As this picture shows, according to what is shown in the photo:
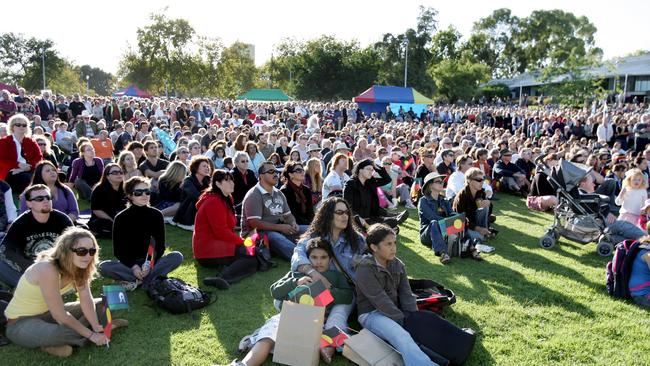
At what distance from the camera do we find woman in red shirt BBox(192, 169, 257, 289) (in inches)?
236

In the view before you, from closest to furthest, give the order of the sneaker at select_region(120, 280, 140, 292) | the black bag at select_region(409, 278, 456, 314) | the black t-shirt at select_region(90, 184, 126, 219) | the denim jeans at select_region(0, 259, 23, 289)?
the black bag at select_region(409, 278, 456, 314) < the denim jeans at select_region(0, 259, 23, 289) < the sneaker at select_region(120, 280, 140, 292) < the black t-shirt at select_region(90, 184, 126, 219)

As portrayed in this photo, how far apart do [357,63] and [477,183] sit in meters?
45.4

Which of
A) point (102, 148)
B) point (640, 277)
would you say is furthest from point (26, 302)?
point (102, 148)

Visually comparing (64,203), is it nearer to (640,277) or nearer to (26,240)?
(26,240)

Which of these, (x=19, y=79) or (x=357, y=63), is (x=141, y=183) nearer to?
(x=357, y=63)

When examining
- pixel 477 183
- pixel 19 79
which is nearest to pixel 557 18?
pixel 19 79

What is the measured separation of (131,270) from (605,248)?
652cm

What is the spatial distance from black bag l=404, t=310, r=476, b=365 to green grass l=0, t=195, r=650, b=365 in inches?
10.7

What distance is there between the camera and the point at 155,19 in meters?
53.4

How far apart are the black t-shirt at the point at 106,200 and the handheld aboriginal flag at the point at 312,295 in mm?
4280

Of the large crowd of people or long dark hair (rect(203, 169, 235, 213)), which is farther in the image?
long dark hair (rect(203, 169, 235, 213))

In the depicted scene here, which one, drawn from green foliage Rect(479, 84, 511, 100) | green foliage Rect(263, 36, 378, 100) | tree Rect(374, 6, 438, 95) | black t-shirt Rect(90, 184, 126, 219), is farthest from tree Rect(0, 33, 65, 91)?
black t-shirt Rect(90, 184, 126, 219)

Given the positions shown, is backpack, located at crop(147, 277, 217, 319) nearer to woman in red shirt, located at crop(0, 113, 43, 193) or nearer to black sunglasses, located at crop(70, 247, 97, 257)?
black sunglasses, located at crop(70, 247, 97, 257)

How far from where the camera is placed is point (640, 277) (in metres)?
5.49
